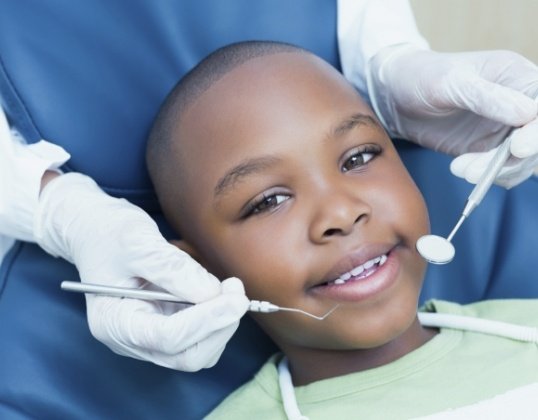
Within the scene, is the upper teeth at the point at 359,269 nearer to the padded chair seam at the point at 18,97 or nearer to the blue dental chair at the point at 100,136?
the blue dental chair at the point at 100,136

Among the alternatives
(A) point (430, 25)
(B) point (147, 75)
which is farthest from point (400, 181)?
(A) point (430, 25)

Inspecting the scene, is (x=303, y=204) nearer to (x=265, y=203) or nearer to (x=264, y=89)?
(x=265, y=203)

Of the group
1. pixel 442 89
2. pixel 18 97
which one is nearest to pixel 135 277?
pixel 18 97

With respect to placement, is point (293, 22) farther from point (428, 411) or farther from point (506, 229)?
point (428, 411)

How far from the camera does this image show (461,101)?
4.25 feet

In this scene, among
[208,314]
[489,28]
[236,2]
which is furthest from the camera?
[489,28]

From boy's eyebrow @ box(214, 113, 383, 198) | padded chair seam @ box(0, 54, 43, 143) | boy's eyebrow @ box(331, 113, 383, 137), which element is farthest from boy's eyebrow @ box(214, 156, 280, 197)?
padded chair seam @ box(0, 54, 43, 143)

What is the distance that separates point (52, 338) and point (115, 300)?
0.66 feet

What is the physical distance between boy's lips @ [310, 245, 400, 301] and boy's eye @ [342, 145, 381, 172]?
14cm

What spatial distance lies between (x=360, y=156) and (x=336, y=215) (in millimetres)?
156

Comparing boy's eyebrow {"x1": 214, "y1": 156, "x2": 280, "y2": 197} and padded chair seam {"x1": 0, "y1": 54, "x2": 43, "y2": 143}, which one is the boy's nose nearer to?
boy's eyebrow {"x1": 214, "y1": 156, "x2": 280, "y2": 197}

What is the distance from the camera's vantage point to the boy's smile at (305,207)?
1112 millimetres

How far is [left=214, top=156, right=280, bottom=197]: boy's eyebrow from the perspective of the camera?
1153mm

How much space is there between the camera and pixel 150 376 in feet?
4.26
